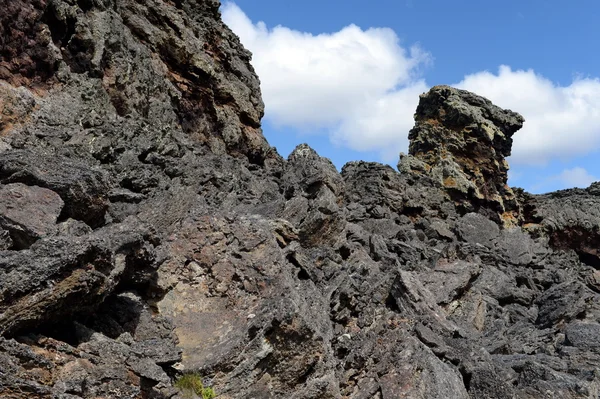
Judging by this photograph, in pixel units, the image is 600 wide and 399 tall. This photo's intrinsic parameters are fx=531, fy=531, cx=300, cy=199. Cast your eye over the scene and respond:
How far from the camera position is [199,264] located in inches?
579

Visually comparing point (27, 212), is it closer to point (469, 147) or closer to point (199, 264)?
point (199, 264)

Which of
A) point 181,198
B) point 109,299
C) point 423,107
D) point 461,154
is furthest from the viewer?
point 423,107

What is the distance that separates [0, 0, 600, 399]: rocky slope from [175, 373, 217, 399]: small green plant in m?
0.21

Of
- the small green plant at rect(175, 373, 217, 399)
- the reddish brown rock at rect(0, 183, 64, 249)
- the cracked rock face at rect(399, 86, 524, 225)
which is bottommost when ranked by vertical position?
the small green plant at rect(175, 373, 217, 399)

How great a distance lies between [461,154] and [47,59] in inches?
1742

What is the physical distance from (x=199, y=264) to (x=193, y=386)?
13.5 ft

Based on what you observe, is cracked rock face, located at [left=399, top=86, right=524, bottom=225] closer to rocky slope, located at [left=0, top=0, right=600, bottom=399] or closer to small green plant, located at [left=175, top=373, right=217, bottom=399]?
rocky slope, located at [left=0, top=0, right=600, bottom=399]

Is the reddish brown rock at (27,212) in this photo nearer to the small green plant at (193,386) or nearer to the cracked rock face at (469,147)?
the small green plant at (193,386)

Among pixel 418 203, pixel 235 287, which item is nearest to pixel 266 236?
pixel 235 287

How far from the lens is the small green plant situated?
36.3 feet

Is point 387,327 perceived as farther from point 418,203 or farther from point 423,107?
point 423,107

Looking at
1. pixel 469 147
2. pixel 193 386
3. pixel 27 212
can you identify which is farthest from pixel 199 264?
pixel 469 147

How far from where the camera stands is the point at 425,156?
57.9 m

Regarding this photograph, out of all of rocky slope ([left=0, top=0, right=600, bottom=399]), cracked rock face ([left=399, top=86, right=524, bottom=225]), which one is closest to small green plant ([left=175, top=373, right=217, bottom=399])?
rocky slope ([left=0, top=0, right=600, bottom=399])
